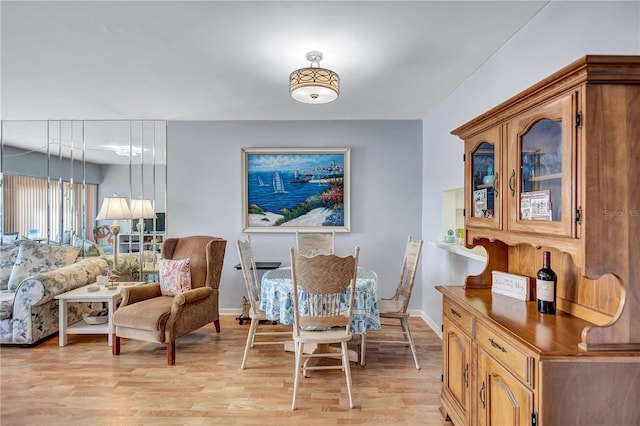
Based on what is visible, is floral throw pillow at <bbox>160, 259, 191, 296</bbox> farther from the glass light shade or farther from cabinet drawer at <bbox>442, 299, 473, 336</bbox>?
cabinet drawer at <bbox>442, 299, 473, 336</bbox>

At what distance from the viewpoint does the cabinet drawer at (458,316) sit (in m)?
1.78

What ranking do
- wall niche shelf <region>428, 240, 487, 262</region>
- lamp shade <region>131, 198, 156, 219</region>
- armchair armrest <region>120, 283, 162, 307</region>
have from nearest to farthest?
wall niche shelf <region>428, 240, 487, 262</region>
armchair armrest <region>120, 283, 162, 307</region>
lamp shade <region>131, 198, 156, 219</region>

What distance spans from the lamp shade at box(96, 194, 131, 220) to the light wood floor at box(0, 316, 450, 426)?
139 cm

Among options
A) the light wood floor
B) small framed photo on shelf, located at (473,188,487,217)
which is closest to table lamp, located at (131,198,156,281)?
the light wood floor

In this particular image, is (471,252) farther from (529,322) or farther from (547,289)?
(529,322)

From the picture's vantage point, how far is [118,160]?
4859 millimetres

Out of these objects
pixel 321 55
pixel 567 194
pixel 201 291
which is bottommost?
pixel 201 291

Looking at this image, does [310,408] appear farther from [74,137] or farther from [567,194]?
[74,137]

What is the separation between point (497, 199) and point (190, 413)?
2.37 metres

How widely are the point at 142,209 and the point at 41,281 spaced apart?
131cm

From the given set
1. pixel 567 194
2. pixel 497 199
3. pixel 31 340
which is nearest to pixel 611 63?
pixel 567 194

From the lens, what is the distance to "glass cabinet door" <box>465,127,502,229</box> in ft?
5.92

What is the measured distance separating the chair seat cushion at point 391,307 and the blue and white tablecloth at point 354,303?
1.11 ft

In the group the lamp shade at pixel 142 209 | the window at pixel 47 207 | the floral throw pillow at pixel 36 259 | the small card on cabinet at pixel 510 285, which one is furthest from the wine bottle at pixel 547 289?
the window at pixel 47 207
